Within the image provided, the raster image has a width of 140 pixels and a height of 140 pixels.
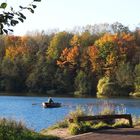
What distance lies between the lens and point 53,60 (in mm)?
131875

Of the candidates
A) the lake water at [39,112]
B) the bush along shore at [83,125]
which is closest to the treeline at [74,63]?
the lake water at [39,112]

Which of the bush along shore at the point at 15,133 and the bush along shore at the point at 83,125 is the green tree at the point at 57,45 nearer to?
the bush along shore at the point at 83,125

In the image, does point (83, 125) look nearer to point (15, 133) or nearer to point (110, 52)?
point (15, 133)

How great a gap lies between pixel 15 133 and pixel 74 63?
11018cm

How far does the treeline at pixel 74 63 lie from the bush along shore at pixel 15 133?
95.1 m

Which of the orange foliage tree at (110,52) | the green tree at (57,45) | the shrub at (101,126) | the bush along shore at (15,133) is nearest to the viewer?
the bush along shore at (15,133)

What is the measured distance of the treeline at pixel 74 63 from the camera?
11838cm

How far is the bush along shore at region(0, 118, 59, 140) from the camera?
1662cm

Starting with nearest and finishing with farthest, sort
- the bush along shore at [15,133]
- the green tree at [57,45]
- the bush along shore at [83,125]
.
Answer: the bush along shore at [15,133]
the bush along shore at [83,125]
the green tree at [57,45]

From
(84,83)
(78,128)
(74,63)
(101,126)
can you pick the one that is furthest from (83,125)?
(74,63)

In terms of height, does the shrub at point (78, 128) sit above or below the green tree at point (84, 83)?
below

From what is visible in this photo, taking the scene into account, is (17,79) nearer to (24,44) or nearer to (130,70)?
(24,44)

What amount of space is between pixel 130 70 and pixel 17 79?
103ft

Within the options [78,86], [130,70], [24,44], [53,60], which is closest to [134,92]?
[130,70]
